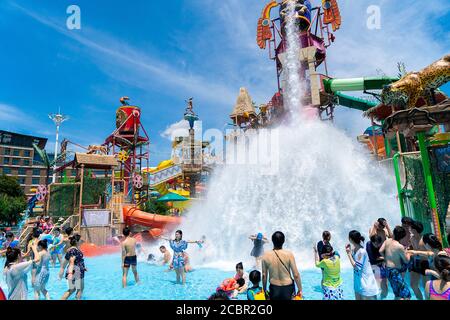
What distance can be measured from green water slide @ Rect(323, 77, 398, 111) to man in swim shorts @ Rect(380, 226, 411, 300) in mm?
17913

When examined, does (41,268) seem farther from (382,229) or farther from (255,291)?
(382,229)

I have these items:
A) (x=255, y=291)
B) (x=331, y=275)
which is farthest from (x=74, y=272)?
(x=331, y=275)

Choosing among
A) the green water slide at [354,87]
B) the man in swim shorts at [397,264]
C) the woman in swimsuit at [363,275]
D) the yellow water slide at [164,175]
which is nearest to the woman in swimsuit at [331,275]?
the woman in swimsuit at [363,275]

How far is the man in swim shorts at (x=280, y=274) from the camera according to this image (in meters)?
3.49

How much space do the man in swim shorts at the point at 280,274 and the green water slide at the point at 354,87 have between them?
19.3m

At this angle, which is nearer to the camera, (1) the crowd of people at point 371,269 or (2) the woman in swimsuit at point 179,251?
(1) the crowd of people at point 371,269

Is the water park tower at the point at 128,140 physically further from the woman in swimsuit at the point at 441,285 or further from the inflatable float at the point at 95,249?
the woman in swimsuit at the point at 441,285

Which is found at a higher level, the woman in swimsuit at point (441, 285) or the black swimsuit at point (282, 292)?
the woman in swimsuit at point (441, 285)

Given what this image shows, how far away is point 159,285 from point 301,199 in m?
6.06

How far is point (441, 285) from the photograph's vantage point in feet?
9.97

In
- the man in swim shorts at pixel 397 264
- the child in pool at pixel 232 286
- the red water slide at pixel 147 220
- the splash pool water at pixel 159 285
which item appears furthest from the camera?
the red water slide at pixel 147 220

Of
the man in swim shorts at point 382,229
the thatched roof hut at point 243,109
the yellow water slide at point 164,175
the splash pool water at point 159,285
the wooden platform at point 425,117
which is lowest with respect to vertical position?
the splash pool water at point 159,285
